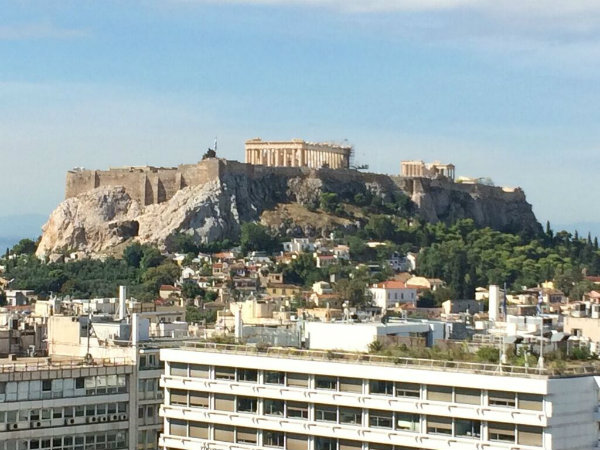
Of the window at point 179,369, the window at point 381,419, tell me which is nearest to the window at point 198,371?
the window at point 179,369

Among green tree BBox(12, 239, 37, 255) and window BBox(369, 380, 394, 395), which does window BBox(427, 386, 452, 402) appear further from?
green tree BBox(12, 239, 37, 255)

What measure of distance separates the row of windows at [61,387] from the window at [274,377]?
7736 millimetres

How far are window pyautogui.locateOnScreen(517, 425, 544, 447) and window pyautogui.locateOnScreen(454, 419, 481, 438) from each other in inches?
46.4

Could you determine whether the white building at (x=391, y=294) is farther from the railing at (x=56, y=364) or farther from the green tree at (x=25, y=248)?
the railing at (x=56, y=364)

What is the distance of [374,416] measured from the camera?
38.5 m

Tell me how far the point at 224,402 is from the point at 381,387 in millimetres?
5261

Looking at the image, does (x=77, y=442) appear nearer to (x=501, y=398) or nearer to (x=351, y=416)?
(x=351, y=416)

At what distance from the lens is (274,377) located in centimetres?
4066

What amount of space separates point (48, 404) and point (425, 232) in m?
120

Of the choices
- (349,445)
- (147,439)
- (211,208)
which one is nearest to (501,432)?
(349,445)

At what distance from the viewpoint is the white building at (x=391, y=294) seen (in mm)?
131375

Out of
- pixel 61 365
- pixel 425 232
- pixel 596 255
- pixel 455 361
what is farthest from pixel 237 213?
pixel 455 361

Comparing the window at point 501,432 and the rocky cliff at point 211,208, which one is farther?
the rocky cliff at point 211,208

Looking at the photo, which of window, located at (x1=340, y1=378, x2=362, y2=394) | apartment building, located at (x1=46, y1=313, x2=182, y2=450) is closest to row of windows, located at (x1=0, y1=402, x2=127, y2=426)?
→ apartment building, located at (x1=46, y1=313, x2=182, y2=450)
